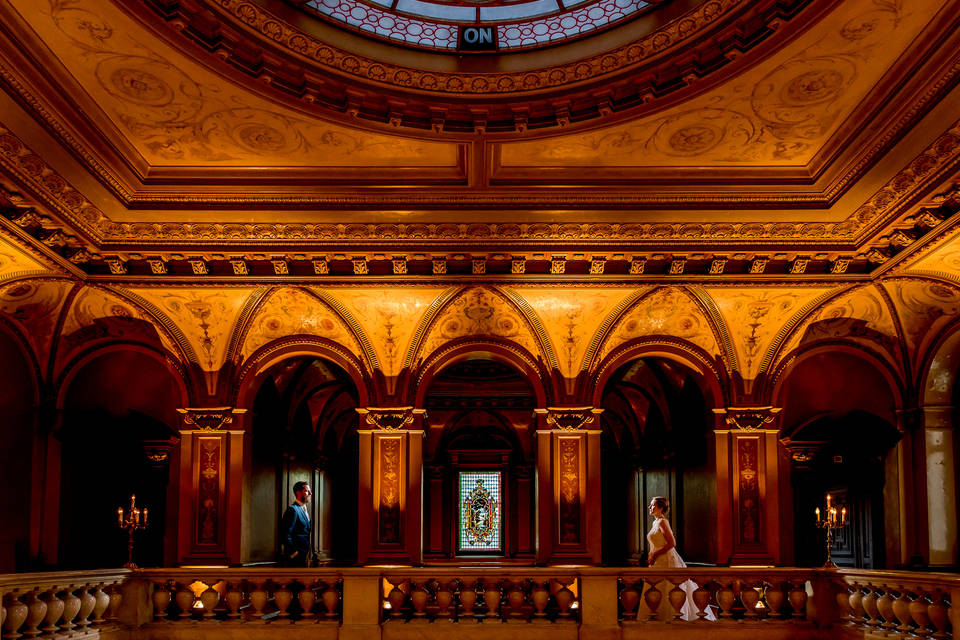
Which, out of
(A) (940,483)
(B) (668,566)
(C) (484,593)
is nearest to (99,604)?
(C) (484,593)

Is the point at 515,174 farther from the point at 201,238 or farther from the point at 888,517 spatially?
the point at 888,517

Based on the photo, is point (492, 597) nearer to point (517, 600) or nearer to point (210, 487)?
point (517, 600)

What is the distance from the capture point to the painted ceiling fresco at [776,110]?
8383mm

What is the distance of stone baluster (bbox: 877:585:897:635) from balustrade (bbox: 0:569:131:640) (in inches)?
291

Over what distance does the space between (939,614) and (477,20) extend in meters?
6.98

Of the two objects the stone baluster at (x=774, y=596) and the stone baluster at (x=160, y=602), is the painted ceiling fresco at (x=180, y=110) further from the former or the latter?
the stone baluster at (x=774, y=596)

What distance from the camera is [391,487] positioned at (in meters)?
14.1

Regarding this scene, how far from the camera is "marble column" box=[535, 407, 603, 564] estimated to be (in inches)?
550

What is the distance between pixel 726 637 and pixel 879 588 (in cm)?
159

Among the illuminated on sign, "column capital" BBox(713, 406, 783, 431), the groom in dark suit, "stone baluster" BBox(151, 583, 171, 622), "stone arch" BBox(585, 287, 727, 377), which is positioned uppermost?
the illuminated on sign

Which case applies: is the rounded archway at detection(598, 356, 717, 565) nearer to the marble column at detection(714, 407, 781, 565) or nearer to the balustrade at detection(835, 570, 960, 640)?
the marble column at detection(714, 407, 781, 565)

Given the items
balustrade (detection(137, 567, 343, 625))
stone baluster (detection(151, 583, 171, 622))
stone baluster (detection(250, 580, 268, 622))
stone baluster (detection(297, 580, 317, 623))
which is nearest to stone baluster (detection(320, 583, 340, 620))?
balustrade (detection(137, 567, 343, 625))

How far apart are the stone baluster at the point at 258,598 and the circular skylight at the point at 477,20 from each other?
5684 millimetres

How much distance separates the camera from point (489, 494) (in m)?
25.0
